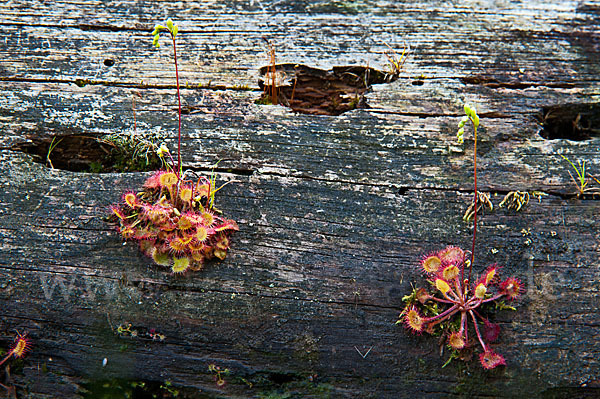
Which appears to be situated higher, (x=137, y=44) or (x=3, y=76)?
(x=137, y=44)

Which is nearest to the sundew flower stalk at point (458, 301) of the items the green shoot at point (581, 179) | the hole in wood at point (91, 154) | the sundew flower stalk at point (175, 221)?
the green shoot at point (581, 179)

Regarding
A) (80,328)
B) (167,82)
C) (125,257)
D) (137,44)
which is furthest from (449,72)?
(80,328)

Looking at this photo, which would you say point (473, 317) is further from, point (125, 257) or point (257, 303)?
point (125, 257)

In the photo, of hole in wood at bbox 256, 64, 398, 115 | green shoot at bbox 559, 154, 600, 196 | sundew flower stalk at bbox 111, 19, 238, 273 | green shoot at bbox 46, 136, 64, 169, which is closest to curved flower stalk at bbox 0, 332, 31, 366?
sundew flower stalk at bbox 111, 19, 238, 273

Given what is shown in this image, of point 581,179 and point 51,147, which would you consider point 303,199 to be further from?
point 581,179

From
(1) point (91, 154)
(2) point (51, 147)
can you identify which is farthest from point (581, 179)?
(2) point (51, 147)

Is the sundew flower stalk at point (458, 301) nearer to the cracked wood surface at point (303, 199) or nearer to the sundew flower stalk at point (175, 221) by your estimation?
the cracked wood surface at point (303, 199)

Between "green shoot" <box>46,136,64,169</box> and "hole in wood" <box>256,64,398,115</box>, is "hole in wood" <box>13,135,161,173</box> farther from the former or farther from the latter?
"hole in wood" <box>256,64,398,115</box>
